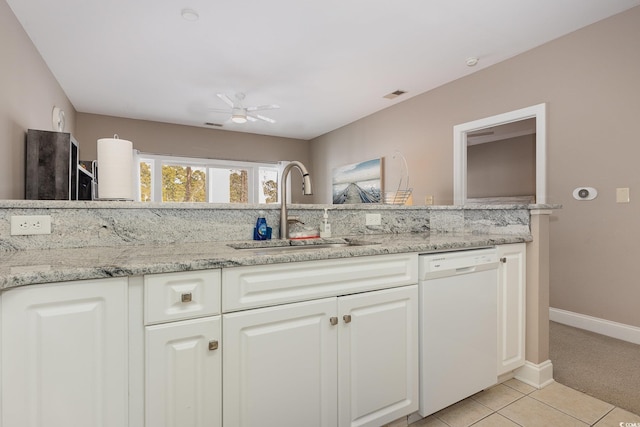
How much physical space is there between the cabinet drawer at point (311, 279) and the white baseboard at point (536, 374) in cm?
107

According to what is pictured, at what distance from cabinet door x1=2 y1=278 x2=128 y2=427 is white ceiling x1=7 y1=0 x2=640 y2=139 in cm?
237

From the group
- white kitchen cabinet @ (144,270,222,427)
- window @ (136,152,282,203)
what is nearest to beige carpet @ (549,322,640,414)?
white kitchen cabinet @ (144,270,222,427)

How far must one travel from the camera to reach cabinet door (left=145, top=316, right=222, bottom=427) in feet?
3.21

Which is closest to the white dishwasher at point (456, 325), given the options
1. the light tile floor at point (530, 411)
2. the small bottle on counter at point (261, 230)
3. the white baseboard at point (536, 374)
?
the light tile floor at point (530, 411)

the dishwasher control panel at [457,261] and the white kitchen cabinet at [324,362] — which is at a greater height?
the dishwasher control panel at [457,261]

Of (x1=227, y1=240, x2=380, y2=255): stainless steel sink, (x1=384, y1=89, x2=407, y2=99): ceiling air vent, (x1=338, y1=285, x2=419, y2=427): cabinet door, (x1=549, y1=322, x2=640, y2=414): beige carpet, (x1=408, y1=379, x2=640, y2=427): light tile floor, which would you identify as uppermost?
(x1=384, y1=89, x2=407, y2=99): ceiling air vent

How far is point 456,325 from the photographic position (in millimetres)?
1584

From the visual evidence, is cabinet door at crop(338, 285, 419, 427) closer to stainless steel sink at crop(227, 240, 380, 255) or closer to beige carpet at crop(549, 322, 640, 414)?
stainless steel sink at crop(227, 240, 380, 255)

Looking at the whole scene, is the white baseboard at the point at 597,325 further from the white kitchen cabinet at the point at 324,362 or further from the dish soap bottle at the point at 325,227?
the dish soap bottle at the point at 325,227

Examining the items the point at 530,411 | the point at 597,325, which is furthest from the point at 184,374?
the point at 597,325

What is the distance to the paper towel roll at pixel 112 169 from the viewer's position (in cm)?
143

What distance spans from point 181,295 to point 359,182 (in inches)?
182

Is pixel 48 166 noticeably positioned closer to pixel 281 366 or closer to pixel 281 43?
pixel 281 43

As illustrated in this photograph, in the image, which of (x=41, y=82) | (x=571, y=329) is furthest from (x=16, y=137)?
(x=571, y=329)
